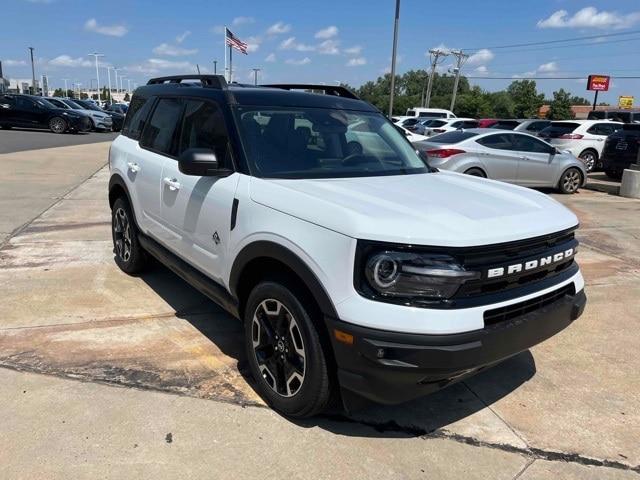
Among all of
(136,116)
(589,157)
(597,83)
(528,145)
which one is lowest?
(589,157)

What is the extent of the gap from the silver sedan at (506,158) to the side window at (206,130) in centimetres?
723

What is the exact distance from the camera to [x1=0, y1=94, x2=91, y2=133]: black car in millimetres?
25688

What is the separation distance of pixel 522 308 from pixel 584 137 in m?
15.6

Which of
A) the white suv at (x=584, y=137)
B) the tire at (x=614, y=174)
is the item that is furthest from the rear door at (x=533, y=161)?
the white suv at (x=584, y=137)

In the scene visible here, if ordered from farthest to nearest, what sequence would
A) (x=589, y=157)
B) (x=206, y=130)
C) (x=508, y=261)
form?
(x=589, y=157) < (x=206, y=130) < (x=508, y=261)

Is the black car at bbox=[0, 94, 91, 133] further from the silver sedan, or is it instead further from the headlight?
the headlight

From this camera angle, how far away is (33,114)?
84.7 feet

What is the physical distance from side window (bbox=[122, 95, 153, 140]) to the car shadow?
183cm

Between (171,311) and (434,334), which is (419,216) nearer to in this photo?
(434,334)

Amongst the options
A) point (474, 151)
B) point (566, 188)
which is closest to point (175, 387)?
point (474, 151)

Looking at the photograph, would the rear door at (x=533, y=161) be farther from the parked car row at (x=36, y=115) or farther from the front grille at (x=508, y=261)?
the parked car row at (x=36, y=115)

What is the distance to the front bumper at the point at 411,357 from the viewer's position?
8.17 feet

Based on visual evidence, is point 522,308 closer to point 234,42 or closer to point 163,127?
point 163,127

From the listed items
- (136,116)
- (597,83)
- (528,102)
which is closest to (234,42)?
(136,116)
